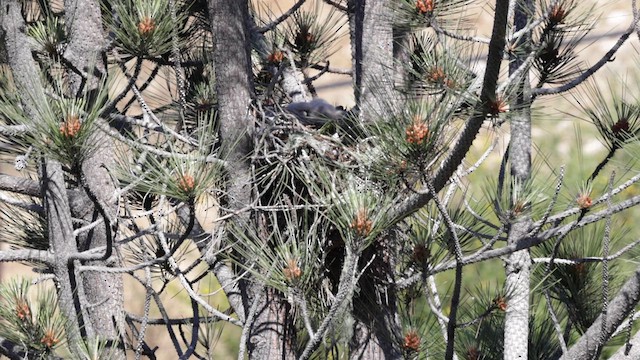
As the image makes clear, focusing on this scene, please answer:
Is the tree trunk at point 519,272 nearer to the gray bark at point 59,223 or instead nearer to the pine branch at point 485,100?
the pine branch at point 485,100

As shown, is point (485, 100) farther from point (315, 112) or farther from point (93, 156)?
point (93, 156)

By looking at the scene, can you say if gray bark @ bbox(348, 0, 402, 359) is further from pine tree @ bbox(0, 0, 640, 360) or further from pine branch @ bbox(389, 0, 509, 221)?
pine branch @ bbox(389, 0, 509, 221)

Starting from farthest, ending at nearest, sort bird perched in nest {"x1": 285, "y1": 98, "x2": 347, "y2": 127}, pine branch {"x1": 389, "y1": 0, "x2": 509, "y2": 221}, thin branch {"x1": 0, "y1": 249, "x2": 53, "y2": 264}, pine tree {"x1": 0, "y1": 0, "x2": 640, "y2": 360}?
bird perched in nest {"x1": 285, "y1": 98, "x2": 347, "y2": 127}
thin branch {"x1": 0, "y1": 249, "x2": 53, "y2": 264}
pine tree {"x1": 0, "y1": 0, "x2": 640, "y2": 360}
pine branch {"x1": 389, "y1": 0, "x2": 509, "y2": 221}

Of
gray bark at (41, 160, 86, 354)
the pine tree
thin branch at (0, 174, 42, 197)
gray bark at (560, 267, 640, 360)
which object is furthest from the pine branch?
thin branch at (0, 174, 42, 197)

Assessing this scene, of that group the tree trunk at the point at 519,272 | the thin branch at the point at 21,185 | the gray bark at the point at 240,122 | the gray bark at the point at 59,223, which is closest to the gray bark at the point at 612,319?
the tree trunk at the point at 519,272

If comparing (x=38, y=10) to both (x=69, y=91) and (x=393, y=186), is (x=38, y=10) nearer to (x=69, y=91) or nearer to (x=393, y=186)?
(x=69, y=91)

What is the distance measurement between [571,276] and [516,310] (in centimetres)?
18

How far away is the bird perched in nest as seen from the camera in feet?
5.99

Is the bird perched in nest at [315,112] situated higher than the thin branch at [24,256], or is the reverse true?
the bird perched in nest at [315,112]

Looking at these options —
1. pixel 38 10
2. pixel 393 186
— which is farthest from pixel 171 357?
pixel 393 186

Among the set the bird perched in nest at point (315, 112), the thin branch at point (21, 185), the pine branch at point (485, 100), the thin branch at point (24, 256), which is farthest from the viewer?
the bird perched in nest at point (315, 112)

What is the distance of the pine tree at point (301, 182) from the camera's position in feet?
4.47

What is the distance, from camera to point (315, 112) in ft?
6.08

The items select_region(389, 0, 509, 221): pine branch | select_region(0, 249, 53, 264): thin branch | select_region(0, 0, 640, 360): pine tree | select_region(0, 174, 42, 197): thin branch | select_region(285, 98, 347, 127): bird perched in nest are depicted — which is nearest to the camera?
select_region(389, 0, 509, 221): pine branch
